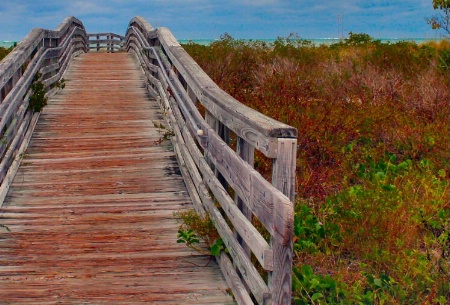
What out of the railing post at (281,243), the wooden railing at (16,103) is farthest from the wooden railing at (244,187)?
the wooden railing at (16,103)

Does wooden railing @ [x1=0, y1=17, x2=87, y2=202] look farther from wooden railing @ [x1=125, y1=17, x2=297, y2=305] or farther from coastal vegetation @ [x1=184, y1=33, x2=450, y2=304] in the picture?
coastal vegetation @ [x1=184, y1=33, x2=450, y2=304]

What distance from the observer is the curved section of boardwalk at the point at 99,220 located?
4.46 metres

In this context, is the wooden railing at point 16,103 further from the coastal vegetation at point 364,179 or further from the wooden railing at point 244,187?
the coastal vegetation at point 364,179

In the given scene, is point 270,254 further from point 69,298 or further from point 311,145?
point 311,145

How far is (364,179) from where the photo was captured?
6926mm

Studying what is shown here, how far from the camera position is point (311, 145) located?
789 cm

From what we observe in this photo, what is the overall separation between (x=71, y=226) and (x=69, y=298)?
1513 millimetres

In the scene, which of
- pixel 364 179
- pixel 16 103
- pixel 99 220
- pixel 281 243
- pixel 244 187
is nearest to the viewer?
pixel 281 243

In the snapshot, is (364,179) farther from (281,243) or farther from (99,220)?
(281,243)

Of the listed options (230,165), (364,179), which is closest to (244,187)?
(230,165)

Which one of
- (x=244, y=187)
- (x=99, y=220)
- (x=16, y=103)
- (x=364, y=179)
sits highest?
(x=16, y=103)

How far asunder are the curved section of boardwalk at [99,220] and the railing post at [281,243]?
975mm

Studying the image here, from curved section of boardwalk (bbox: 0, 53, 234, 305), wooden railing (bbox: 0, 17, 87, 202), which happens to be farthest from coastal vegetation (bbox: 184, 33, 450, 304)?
wooden railing (bbox: 0, 17, 87, 202)

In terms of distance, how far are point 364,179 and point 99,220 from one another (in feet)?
10.1
